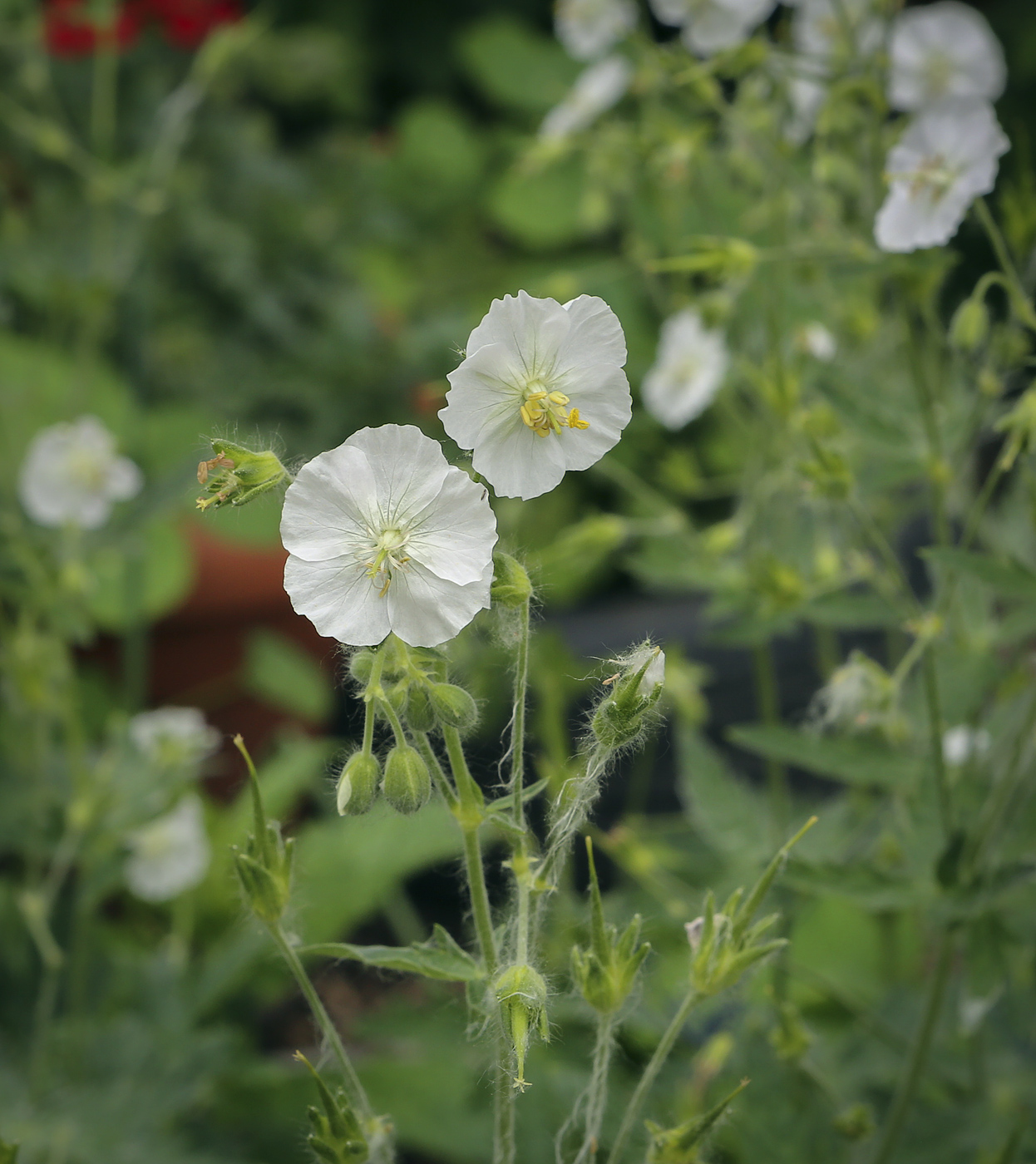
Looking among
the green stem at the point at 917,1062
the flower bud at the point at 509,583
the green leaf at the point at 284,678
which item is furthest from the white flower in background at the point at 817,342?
the green leaf at the point at 284,678

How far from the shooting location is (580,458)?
0.54 metres

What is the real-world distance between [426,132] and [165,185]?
1.15 metres

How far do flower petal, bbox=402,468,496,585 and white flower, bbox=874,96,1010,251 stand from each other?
42 centimetres

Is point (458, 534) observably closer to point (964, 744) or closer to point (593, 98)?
point (964, 744)

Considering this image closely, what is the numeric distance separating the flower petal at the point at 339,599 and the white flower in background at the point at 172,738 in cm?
72

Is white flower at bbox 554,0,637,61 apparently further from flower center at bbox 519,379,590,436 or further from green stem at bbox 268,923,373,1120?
green stem at bbox 268,923,373,1120

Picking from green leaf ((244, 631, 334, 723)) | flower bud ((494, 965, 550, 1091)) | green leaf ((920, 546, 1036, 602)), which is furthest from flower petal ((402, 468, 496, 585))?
green leaf ((244, 631, 334, 723))

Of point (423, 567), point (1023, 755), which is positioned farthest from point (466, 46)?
point (423, 567)

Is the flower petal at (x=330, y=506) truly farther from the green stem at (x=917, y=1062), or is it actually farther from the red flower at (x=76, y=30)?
the red flower at (x=76, y=30)

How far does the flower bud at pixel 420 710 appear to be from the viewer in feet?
1.76

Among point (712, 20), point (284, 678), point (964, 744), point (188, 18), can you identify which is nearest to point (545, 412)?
point (712, 20)

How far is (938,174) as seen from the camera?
0.79 m

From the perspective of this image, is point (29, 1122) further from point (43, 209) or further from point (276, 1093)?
point (43, 209)

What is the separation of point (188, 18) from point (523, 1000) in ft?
7.02
